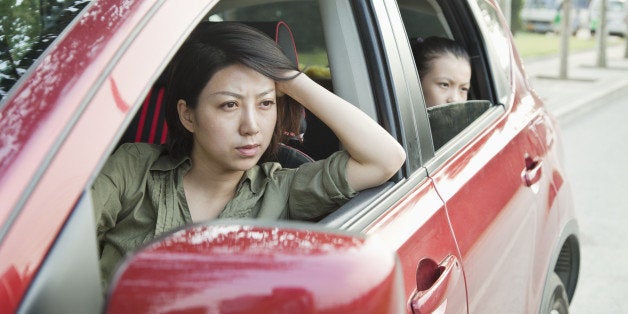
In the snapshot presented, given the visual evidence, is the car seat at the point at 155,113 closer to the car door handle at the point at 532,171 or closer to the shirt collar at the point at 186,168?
the shirt collar at the point at 186,168

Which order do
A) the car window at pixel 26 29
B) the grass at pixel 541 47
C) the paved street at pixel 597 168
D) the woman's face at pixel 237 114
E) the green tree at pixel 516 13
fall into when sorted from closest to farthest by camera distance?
the car window at pixel 26 29, the woman's face at pixel 237 114, the paved street at pixel 597 168, the grass at pixel 541 47, the green tree at pixel 516 13

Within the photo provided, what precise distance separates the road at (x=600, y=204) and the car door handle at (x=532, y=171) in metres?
1.90

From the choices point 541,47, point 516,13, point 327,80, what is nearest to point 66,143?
point 327,80

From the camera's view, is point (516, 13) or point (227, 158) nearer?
point (227, 158)

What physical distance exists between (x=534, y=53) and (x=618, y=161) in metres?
11.1

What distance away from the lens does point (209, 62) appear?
196 centimetres

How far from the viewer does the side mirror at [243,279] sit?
1030mm

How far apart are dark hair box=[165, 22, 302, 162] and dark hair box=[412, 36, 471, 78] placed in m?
1.13

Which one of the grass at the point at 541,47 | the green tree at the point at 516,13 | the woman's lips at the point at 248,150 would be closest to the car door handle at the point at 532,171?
the woman's lips at the point at 248,150

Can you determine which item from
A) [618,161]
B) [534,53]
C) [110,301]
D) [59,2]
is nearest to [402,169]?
[59,2]

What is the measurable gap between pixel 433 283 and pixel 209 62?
2.45ft

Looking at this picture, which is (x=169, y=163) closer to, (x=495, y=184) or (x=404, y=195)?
(x=404, y=195)

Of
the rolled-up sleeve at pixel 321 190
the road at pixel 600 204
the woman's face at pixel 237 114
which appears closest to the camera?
Result: the woman's face at pixel 237 114

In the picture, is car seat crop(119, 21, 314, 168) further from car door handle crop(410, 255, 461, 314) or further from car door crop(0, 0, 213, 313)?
car door crop(0, 0, 213, 313)
